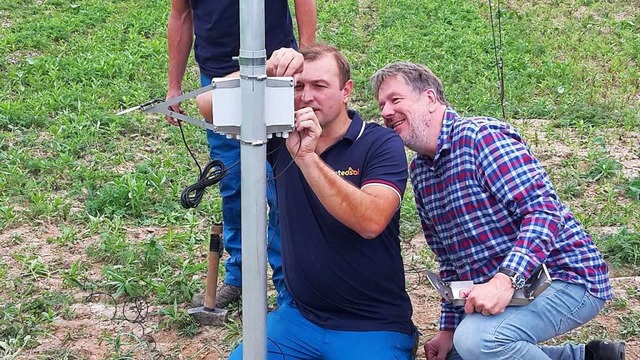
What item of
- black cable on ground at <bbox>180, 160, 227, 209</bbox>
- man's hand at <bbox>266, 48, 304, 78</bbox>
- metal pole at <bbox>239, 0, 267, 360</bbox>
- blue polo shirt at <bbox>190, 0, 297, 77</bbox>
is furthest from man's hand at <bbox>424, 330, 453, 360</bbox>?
blue polo shirt at <bbox>190, 0, 297, 77</bbox>

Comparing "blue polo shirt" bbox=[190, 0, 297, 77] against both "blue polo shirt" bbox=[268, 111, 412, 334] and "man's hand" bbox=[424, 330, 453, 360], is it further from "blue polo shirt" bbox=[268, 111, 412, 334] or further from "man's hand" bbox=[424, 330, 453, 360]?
"man's hand" bbox=[424, 330, 453, 360]

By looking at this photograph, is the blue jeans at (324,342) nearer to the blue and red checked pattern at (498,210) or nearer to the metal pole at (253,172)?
the blue and red checked pattern at (498,210)

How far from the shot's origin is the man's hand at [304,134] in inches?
99.3

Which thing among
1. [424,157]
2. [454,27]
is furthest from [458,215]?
[454,27]

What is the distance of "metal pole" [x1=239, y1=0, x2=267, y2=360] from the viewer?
2232mm

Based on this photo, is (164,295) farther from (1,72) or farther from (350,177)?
(1,72)

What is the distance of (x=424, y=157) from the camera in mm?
3213

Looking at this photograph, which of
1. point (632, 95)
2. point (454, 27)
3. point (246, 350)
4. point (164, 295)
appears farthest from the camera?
point (454, 27)

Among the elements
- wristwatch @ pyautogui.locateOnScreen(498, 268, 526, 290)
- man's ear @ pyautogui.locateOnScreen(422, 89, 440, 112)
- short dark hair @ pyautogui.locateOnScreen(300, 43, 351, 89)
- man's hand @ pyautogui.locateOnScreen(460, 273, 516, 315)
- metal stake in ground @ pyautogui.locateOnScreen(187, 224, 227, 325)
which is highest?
short dark hair @ pyautogui.locateOnScreen(300, 43, 351, 89)

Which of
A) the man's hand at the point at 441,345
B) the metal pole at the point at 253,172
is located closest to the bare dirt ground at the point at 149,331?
the man's hand at the point at 441,345

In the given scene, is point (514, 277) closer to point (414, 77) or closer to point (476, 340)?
point (476, 340)

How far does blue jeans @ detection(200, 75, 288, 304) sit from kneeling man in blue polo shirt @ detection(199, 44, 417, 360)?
0.59 metres

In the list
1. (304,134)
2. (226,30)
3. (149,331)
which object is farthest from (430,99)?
(149,331)

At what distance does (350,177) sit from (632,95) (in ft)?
18.2
